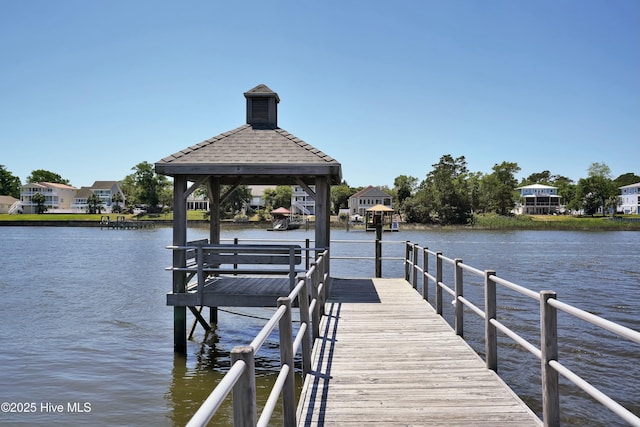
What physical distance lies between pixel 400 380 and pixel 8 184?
14734 cm

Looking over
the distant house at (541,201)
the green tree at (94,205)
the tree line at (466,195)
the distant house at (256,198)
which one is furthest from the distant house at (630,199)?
the green tree at (94,205)

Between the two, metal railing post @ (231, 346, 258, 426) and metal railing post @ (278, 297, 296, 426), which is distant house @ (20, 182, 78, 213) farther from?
metal railing post @ (231, 346, 258, 426)

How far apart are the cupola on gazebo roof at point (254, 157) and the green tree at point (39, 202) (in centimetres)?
A: 11777

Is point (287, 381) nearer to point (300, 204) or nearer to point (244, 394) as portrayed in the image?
point (244, 394)

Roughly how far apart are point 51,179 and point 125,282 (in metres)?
130

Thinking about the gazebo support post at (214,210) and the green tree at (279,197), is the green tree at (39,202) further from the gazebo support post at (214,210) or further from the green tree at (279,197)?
the gazebo support post at (214,210)

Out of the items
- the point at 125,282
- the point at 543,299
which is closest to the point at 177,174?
the point at 543,299

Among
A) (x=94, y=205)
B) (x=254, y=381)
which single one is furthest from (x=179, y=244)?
(x=94, y=205)

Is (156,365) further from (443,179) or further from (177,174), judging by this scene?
(443,179)

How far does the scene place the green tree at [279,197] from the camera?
107625mm

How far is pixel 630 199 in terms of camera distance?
373 feet

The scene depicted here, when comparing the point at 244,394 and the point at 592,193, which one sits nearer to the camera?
the point at 244,394

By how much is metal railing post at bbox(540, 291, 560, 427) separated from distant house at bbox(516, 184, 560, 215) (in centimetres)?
11806

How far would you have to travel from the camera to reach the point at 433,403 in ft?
16.4
